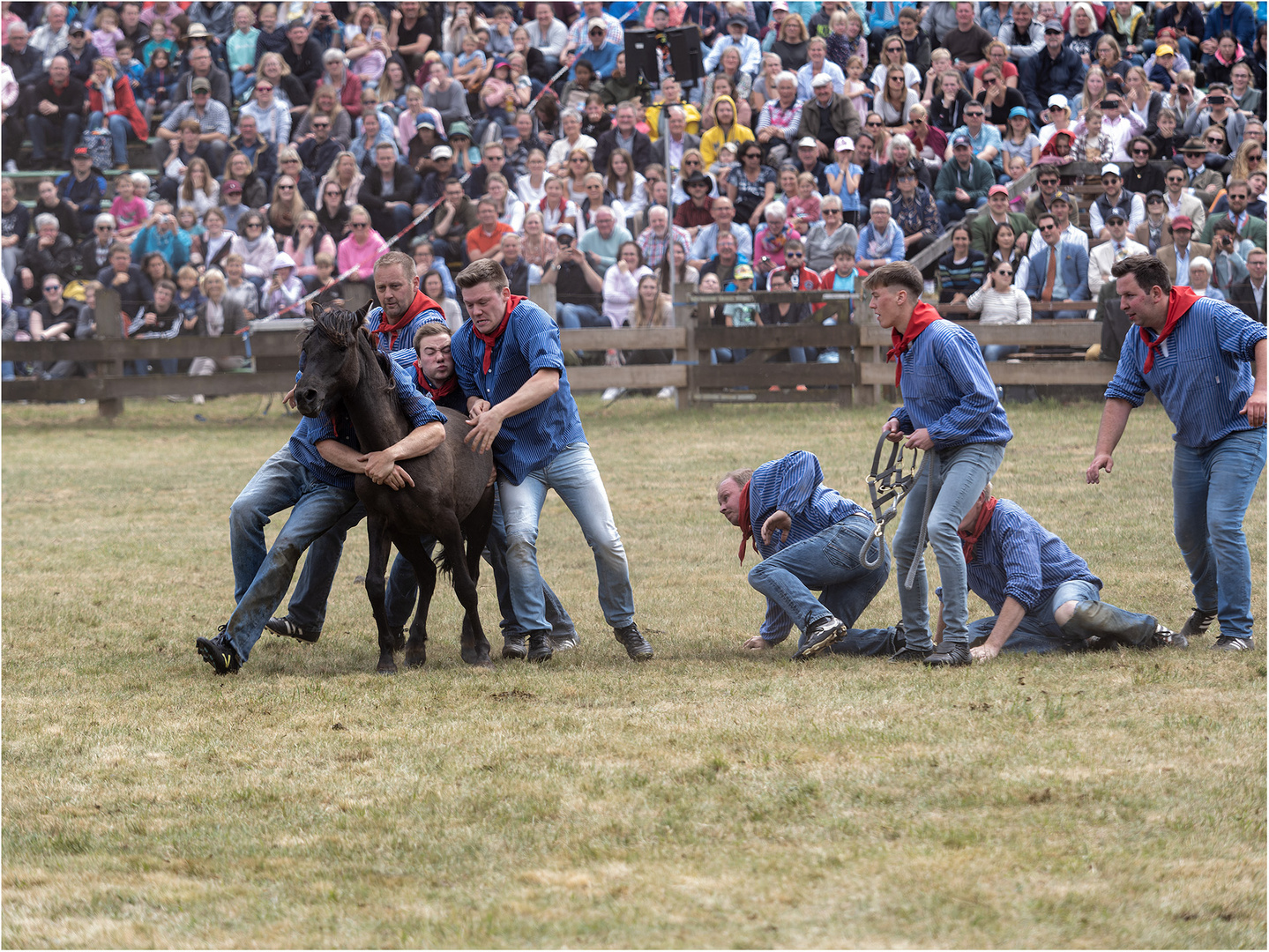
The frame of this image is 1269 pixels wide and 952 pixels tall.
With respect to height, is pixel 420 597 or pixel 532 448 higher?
pixel 532 448

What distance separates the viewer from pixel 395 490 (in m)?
7.24

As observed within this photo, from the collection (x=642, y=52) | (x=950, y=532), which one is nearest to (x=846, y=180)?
(x=642, y=52)

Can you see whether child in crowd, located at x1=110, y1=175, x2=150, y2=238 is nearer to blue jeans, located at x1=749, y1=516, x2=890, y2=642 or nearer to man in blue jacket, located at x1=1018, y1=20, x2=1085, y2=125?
man in blue jacket, located at x1=1018, y1=20, x2=1085, y2=125

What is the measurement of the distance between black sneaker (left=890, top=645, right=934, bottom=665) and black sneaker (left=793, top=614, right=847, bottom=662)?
0.28 meters

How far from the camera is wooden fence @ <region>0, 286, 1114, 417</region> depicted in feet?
53.8

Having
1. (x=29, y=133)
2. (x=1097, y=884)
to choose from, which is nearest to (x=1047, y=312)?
(x=1097, y=884)

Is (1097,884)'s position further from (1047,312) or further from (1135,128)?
(1135,128)

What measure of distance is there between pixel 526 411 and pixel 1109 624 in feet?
9.96

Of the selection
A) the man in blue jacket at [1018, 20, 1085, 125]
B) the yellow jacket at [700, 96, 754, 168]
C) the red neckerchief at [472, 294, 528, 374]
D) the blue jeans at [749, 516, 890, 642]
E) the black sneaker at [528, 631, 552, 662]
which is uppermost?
the man in blue jacket at [1018, 20, 1085, 125]

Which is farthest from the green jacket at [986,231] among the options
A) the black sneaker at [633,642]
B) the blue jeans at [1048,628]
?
the black sneaker at [633,642]

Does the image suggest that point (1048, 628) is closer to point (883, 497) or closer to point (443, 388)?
point (883, 497)

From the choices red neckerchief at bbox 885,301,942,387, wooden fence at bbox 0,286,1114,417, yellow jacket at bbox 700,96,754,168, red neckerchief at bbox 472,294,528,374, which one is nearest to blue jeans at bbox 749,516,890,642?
red neckerchief at bbox 885,301,942,387

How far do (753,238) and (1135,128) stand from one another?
16.5ft

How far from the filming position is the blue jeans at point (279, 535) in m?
7.39
